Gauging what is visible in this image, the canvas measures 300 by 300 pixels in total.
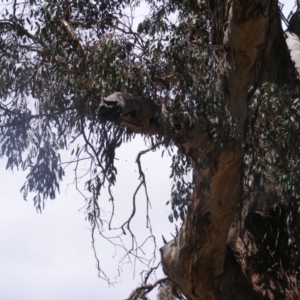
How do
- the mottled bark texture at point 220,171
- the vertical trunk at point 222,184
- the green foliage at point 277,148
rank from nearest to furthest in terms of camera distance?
the mottled bark texture at point 220,171
the vertical trunk at point 222,184
the green foliage at point 277,148

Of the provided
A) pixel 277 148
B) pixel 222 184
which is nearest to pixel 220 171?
pixel 222 184

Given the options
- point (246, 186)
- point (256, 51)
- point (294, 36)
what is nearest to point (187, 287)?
point (246, 186)

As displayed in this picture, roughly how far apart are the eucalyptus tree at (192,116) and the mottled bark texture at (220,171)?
1 centimetres

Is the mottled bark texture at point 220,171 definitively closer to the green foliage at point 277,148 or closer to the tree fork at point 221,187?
the tree fork at point 221,187

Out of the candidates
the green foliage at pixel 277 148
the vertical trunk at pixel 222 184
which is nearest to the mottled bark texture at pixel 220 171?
the vertical trunk at pixel 222 184

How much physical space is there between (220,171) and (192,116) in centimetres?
63

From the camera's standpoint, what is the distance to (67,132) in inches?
306

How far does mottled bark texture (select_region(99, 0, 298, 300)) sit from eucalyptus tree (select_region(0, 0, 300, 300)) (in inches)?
0.4

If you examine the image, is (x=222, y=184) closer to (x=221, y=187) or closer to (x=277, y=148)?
(x=221, y=187)

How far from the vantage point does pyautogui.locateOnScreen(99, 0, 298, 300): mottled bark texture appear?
6.37m

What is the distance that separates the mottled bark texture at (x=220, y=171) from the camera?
251 inches

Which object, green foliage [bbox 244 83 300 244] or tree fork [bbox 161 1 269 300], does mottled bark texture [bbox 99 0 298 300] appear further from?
green foliage [bbox 244 83 300 244]

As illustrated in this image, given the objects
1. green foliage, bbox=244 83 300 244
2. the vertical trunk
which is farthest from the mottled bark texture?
green foliage, bbox=244 83 300 244

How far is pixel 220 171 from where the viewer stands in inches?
259
